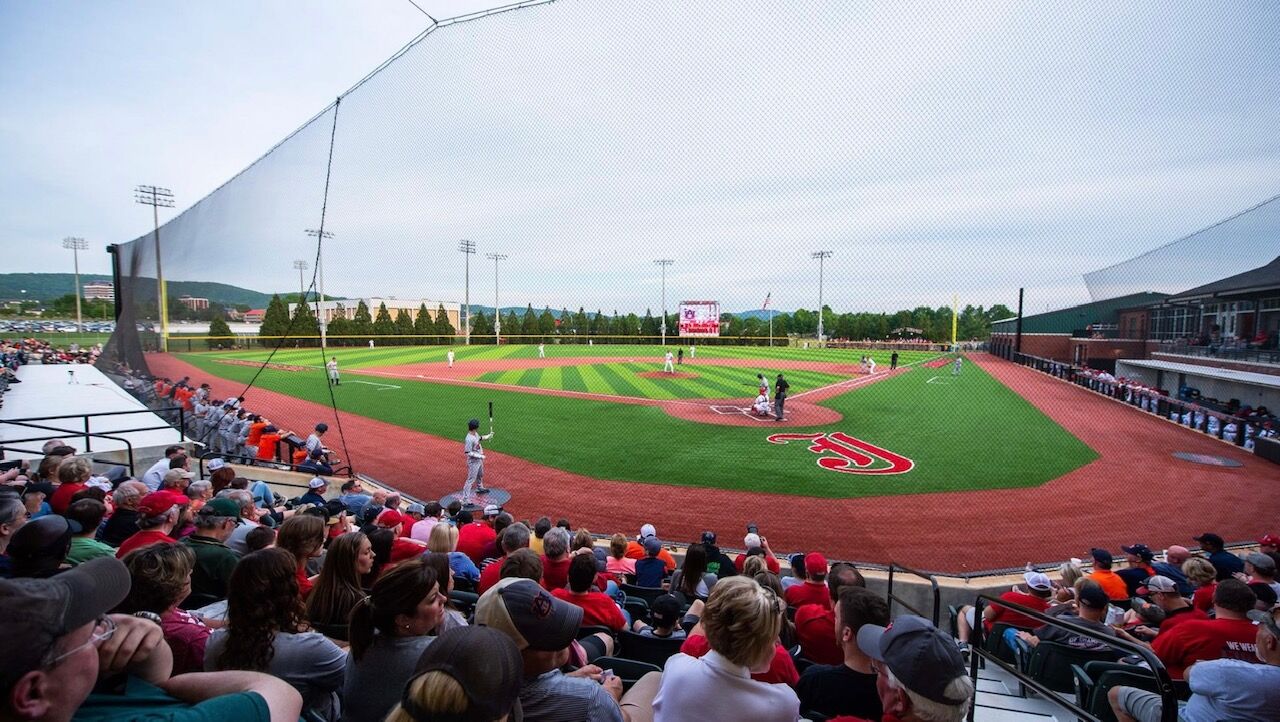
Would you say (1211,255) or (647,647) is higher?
(1211,255)

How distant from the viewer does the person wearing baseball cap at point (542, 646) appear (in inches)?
84.5

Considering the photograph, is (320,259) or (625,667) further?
(320,259)

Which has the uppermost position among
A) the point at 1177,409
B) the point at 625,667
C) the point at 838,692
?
the point at 838,692

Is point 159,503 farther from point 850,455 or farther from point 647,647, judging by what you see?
point 850,455

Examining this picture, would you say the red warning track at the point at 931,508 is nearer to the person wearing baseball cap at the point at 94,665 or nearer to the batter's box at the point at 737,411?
the batter's box at the point at 737,411

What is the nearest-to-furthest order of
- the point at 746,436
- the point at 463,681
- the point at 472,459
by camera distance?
the point at 463,681 → the point at 472,459 → the point at 746,436

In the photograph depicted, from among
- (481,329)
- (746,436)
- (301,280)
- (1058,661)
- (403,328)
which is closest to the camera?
(1058,661)

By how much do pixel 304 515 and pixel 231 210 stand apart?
9.37m

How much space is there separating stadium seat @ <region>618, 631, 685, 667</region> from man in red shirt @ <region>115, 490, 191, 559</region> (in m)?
3.14

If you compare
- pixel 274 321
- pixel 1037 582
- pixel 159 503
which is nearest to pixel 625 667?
pixel 1037 582

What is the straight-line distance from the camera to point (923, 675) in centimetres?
203

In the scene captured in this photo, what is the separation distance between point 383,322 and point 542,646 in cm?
5163

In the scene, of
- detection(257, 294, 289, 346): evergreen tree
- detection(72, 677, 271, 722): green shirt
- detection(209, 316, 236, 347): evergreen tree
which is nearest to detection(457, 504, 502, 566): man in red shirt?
detection(72, 677, 271, 722): green shirt

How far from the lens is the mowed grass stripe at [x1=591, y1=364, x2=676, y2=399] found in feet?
82.4
